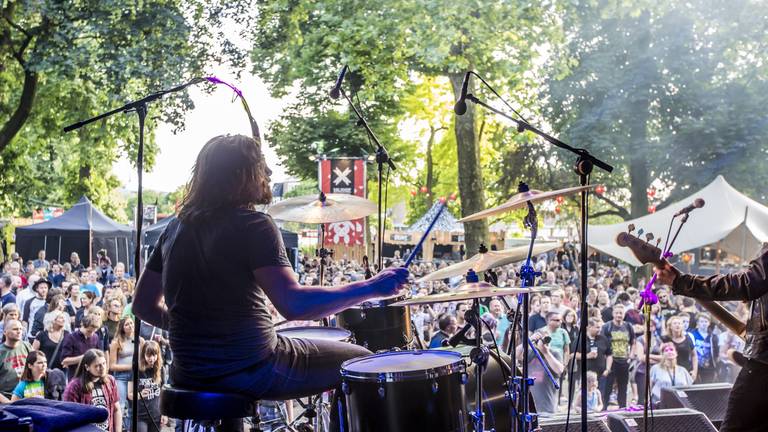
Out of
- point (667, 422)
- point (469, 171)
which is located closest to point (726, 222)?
point (469, 171)

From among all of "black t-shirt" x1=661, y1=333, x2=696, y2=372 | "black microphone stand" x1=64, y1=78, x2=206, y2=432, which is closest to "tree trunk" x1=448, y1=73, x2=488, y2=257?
"black t-shirt" x1=661, y1=333, x2=696, y2=372

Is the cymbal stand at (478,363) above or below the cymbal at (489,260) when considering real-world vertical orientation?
below

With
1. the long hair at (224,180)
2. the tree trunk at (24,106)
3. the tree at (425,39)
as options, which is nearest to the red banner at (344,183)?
the tree at (425,39)

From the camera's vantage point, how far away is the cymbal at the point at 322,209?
453cm

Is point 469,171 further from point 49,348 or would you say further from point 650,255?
point 650,255

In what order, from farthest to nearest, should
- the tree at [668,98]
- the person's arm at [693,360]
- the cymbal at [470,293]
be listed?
1. the tree at [668,98]
2. the person's arm at [693,360]
3. the cymbal at [470,293]

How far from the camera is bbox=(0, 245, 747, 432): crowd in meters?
5.53

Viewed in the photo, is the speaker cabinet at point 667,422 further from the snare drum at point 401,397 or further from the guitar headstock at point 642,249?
the snare drum at point 401,397

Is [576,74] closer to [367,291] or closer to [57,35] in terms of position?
[57,35]

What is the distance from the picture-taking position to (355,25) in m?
10.2

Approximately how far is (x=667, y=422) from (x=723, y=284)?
1672 millimetres

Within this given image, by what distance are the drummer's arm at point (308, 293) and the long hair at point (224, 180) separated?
0.86 feet

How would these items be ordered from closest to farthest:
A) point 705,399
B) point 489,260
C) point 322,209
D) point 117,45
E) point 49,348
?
point 489,260, point 322,209, point 705,399, point 49,348, point 117,45

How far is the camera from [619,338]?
25.9 ft
